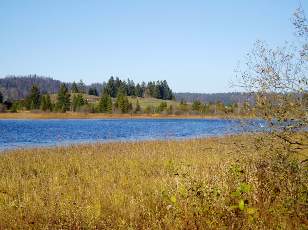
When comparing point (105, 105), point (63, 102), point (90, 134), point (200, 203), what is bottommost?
point (90, 134)

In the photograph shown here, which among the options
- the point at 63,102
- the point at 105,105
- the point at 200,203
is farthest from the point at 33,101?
the point at 200,203

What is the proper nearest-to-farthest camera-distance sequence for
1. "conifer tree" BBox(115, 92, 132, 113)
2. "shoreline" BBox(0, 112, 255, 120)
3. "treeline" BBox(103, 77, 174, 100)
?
"shoreline" BBox(0, 112, 255, 120) < "conifer tree" BBox(115, 92, 132, 113) < "treeline" BBox(103, 77, 174, 100)

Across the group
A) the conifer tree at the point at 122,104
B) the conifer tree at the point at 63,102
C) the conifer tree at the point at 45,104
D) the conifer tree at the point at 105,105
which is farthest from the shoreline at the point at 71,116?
the conifer tree at the point at 45,104

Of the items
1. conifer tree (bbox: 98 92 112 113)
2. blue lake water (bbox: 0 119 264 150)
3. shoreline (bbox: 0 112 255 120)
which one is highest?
conifer tree (bbox: 98 92 112 113)

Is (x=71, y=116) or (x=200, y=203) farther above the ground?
(x=200, y=203)

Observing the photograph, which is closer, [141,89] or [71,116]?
[71,116]

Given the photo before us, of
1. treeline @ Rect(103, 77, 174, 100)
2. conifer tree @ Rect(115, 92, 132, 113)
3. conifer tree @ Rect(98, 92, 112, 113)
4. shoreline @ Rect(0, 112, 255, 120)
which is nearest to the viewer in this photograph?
shoreline @ Rect(0, 112, 255, 120)

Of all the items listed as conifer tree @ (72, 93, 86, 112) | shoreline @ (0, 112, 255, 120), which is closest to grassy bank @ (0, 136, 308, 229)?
shoreline @ (0, 112, 255, 120)

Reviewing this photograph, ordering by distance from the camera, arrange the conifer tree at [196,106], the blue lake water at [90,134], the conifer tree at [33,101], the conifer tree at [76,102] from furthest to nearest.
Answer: the conifer tree at [196,106] < the conifer tree at [76,102] < the conifer tree at [33,101] < the blue lake water at [90,134]

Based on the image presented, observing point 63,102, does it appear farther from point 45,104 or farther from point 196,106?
point 196,106

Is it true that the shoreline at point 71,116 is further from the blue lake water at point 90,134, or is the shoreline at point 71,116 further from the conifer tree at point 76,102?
the blue lake water at point 90,134

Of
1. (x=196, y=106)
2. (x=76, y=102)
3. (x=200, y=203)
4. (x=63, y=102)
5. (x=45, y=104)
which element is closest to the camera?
(x=200, y=203)

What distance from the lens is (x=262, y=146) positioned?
7609 mm

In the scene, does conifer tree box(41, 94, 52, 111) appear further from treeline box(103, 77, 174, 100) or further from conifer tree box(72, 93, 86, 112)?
treeline box(103, 77, 174, 100)
